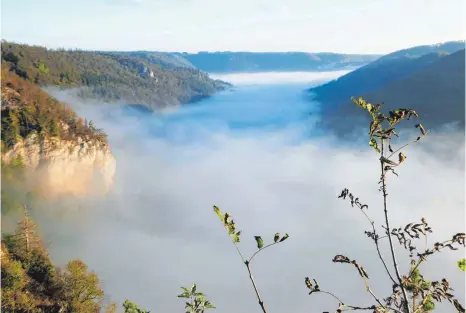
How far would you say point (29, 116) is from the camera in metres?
90.3

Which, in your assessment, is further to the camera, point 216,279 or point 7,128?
point 216,279

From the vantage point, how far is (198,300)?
1052cm

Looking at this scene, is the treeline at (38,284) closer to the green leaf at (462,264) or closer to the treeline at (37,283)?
the treeline at (37,283)

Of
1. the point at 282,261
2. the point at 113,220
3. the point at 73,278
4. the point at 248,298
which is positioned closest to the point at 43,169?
the point at 73,278

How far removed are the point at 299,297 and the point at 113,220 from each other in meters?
75.4

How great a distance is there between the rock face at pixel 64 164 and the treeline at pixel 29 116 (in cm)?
179

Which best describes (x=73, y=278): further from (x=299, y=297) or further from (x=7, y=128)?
(x=299, y=297)

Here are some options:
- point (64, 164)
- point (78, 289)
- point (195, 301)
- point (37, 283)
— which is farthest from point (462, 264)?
point (64, 164)

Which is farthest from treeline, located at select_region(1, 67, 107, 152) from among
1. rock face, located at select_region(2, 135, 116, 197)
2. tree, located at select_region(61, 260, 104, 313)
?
tree, located at select_region(61, 260, 104, 313)

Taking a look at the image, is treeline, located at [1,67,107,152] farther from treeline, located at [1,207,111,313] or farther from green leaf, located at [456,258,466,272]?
green leaf, located at [456,258,466,272]

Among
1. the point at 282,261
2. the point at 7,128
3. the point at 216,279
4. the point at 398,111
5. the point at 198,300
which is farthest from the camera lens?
the point at 282,261

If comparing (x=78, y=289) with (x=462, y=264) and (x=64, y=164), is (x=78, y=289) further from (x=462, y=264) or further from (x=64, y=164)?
(x=64, y=164)

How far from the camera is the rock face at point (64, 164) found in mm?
91162

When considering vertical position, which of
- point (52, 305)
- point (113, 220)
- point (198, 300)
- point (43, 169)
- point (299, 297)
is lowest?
point (299, 297)
